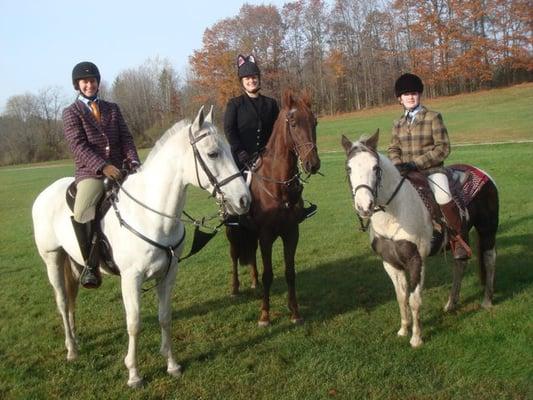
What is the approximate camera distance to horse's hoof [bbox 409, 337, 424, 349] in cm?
486

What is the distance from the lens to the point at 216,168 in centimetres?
388

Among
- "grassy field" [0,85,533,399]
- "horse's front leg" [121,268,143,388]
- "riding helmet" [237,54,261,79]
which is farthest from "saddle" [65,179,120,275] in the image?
"riding helmet" [237,54,261,79]

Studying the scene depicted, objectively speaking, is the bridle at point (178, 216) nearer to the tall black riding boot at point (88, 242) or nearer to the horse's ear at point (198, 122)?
the horse's ear at point (198, 122)

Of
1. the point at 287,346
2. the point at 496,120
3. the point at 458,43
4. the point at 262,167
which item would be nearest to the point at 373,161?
the point at 262,167

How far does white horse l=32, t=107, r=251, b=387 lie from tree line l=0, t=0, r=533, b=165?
4611 cm

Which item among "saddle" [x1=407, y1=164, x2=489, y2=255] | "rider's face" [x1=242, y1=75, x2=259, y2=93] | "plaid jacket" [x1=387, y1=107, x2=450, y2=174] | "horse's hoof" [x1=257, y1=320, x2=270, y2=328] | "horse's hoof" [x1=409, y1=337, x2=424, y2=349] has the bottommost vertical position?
"horse's hoof" [x1=409, y1=337, x2=424, y2=349]

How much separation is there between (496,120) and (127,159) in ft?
116

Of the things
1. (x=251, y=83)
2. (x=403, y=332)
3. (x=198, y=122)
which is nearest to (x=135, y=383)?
(x=198, y=122)

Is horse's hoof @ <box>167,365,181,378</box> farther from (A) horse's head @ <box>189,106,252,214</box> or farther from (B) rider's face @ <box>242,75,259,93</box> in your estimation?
(B) rider's face @ <box>242,75,259,93</box>

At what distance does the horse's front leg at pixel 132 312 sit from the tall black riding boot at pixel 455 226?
3343 mm

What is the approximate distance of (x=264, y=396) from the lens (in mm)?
4090

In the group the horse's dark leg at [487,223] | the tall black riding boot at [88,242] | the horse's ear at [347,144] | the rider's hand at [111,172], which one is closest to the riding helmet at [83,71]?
the rider's hand at [111,172]

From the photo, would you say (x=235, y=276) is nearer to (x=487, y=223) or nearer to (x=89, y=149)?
(x=89, y=149)

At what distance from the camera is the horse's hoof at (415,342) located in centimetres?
486
